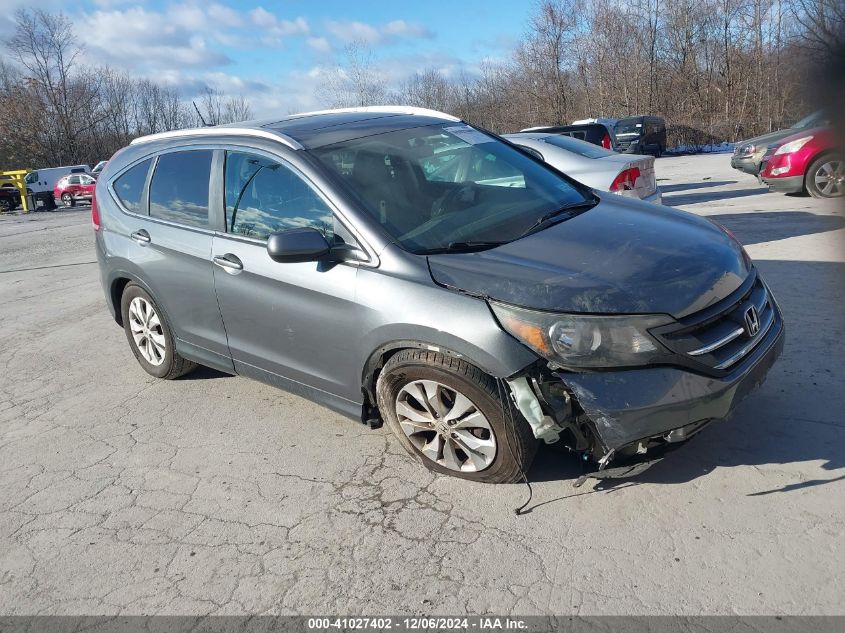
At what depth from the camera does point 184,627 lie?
8.95 feet

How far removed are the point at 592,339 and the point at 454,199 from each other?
1413mm

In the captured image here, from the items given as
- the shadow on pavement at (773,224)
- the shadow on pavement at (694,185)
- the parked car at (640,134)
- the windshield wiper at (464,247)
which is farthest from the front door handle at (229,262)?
the parked car at (640,134)

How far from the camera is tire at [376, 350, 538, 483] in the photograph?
319 centimetres

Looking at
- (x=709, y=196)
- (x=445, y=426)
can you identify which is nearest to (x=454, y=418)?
(x=445, y=426)

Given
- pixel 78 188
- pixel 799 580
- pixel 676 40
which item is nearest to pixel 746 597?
pixel 799 580

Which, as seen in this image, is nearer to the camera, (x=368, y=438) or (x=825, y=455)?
(x=825, y=455)

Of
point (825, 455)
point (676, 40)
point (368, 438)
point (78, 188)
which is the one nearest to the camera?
point (825, 455)

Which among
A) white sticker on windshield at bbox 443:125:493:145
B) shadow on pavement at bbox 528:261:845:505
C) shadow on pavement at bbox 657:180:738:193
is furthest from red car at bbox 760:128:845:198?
white sticker on windshield at bbox 443:125:493:145

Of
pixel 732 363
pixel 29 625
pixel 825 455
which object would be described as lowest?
pixel 29 625

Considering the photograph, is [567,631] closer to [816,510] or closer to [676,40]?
[816,510]

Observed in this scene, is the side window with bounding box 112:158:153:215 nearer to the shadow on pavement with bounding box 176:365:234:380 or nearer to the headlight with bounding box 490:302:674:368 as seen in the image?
the shadow on pavement with bounding box 176:365:234:380

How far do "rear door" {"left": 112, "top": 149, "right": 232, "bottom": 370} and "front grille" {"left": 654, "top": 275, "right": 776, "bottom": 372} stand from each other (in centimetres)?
277

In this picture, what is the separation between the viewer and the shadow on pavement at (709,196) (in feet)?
43.4

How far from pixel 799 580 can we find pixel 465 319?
1670 millimetres
